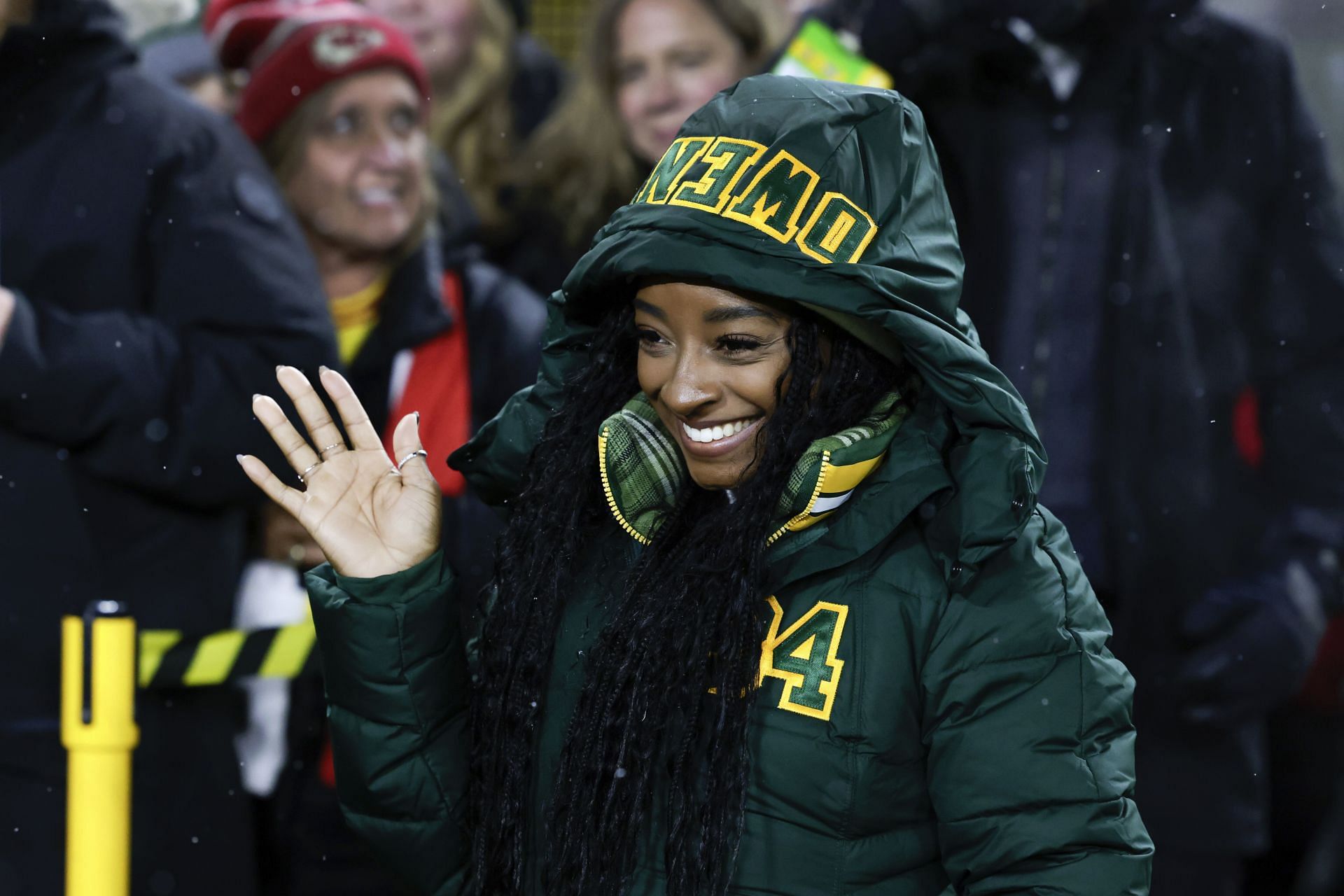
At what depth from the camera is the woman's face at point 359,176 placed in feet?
13.5

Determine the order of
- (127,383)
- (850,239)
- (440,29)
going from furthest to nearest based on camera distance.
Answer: (440,29)
(127,383)
(850,239)

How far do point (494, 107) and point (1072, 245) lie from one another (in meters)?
1.60

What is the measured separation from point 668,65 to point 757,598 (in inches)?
96.9

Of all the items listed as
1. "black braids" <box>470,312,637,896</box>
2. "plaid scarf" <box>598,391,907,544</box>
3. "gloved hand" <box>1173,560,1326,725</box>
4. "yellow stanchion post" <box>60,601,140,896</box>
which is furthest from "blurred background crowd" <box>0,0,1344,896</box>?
"plaid scarf" <box>598,391,907,544</box>

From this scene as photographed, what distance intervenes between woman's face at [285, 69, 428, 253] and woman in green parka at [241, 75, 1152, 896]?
1.86 meters

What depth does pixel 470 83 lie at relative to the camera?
458 cm

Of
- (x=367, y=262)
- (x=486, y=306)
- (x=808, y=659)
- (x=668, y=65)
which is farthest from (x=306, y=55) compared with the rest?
(x=808, y=659)

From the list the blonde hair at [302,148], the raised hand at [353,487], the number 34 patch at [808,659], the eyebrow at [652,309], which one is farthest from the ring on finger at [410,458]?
the blonde hair at [302,148]

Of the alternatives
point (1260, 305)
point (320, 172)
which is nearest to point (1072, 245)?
point (1260, 305)

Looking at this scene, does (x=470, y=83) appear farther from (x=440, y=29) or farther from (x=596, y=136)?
(x=596, y=136)

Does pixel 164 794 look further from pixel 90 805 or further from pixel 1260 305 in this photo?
pixel 1260 305

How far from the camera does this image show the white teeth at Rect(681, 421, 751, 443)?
220cm

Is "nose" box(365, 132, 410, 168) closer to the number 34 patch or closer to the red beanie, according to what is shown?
the red beanie

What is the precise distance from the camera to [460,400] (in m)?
3.95
